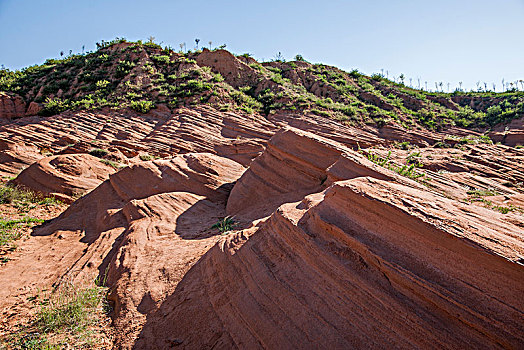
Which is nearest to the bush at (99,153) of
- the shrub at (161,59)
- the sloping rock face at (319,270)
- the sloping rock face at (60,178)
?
the sloping rock face at (60,178)

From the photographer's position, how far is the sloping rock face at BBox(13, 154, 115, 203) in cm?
1095

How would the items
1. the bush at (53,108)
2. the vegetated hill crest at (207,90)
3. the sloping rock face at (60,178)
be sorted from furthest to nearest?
the vegetated hill crest at (207,90)
the bush at (53,108)
the sloping rock face at (60,178)

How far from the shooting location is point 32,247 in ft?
24.0

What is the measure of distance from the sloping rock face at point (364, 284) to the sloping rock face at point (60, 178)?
924cm

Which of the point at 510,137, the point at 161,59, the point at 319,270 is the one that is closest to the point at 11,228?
the point at 319,270

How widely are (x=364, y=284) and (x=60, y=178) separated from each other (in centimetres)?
1225

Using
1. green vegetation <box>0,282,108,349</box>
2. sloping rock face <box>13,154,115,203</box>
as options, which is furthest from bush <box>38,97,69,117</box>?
green vegetation <box>0,282,108,349</box>

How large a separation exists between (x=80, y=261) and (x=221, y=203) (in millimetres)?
4147

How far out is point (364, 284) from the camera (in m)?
3.16

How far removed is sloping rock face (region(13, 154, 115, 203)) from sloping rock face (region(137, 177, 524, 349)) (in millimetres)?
9244

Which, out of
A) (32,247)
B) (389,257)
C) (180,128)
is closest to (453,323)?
(389,257)

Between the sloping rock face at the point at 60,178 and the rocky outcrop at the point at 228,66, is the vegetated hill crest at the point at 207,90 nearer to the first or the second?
the rocky outcrop at the point at 228,66

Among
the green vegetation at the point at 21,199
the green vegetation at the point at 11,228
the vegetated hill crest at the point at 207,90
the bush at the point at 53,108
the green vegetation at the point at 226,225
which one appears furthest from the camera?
the vegetated hill crest at the point at 207,90

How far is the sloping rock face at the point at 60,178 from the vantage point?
431 inches
